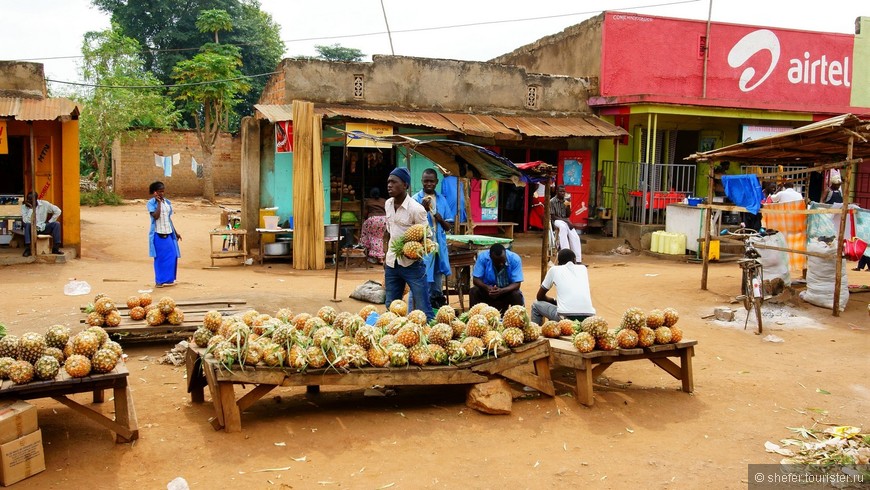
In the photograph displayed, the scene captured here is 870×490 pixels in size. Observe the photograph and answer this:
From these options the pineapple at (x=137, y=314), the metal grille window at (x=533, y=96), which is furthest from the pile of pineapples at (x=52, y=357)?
the metal grille window at (x=533, y=96)

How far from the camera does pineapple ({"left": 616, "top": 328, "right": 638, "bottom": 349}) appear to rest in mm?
6109

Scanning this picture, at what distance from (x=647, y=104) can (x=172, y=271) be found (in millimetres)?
11151

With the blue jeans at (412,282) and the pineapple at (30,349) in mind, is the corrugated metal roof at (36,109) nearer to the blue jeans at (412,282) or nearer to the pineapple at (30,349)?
the blue jeans at (412,282)

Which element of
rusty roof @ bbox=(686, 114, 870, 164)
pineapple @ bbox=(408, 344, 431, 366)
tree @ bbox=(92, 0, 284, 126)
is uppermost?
tree @ bbox=(92, 0, 284, 126)

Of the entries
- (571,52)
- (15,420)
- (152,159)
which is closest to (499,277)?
(15,420)

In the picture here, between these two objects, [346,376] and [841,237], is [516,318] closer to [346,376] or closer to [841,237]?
[346,376]

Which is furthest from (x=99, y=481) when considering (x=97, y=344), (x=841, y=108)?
(x=841, y=108)

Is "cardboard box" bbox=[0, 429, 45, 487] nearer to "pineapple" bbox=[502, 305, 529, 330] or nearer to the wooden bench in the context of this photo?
"pineapple" bbox=[502, 305, 529, 330]

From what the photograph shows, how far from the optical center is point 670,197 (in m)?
17.4

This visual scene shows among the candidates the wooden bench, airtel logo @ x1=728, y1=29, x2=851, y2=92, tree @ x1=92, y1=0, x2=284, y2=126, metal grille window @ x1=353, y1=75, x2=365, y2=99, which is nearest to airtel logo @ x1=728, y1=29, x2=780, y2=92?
airtel logo @ x1=728, y1=29, x2=851, y2=92

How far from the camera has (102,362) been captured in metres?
4.83

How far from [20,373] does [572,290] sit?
460cm

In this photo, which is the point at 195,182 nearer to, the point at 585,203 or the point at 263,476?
the point at 585,203

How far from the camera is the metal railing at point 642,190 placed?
17359 mm
